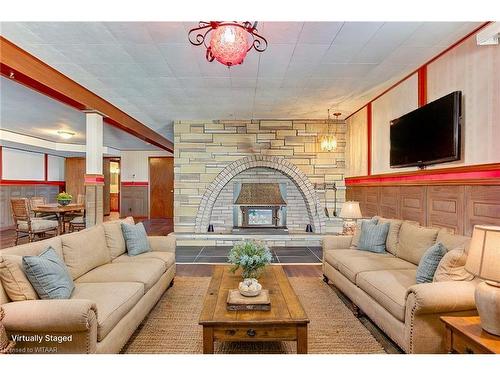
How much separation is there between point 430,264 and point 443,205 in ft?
3.88

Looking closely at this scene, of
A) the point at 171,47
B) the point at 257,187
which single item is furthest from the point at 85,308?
the point at 257,187

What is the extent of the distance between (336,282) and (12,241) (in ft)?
21.3

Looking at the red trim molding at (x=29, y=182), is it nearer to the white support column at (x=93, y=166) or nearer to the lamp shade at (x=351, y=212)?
the white support column at (x=93, y=166)

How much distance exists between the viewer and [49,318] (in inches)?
69.3

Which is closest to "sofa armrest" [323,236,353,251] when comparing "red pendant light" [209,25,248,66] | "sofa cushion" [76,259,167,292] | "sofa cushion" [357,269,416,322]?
"sofa cushion" [357,269,416,322]

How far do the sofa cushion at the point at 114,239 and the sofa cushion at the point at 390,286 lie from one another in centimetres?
252

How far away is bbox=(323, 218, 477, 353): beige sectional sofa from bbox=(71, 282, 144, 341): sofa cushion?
6.38ft

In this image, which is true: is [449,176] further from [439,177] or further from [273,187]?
[273,187]

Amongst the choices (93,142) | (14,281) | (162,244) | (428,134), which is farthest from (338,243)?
(93,142)

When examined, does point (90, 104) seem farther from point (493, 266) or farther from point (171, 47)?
point (493, 266)

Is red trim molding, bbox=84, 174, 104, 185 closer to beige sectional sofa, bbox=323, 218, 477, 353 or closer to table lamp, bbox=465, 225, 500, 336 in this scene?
beige sectional sofa, bbox=323, 218, 477, 353

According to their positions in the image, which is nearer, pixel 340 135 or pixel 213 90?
pixel 213 90

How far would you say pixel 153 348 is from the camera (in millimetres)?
2322

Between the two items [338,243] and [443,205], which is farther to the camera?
[338,243]
